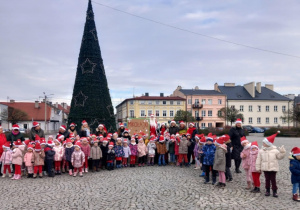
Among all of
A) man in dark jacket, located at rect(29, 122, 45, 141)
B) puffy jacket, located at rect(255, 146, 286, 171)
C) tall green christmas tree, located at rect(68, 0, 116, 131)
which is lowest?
puffy jacket, located at rect(255, 146, 286, 171)

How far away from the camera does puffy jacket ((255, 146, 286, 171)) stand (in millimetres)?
6781

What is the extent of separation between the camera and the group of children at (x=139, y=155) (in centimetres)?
699

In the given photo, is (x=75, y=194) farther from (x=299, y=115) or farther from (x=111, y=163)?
(x=299, y=115)

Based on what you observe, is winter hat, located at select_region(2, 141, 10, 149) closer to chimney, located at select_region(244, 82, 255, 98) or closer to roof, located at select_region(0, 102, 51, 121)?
roof, located at select_region(0, 102, 51, 121)

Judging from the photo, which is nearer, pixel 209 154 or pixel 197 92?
pixel 209 154

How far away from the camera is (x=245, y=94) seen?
61875 millimetres

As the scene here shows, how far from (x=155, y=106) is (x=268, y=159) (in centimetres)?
5418

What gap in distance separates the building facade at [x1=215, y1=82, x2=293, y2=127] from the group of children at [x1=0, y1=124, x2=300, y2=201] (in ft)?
169

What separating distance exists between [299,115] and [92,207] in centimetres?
3615

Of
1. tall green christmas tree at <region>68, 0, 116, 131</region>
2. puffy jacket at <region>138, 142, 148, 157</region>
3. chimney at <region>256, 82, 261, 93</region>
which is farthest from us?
chimney at <region>256, 82, 261, 93</region>

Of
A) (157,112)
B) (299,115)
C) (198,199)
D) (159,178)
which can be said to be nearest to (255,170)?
(198,199)

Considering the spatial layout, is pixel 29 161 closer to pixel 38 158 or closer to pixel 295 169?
pixel 38 158

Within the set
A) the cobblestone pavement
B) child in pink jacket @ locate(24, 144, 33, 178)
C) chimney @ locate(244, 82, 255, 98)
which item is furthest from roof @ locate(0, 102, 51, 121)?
the cobblestone pavement

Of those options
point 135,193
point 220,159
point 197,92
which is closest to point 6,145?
point 135,193
